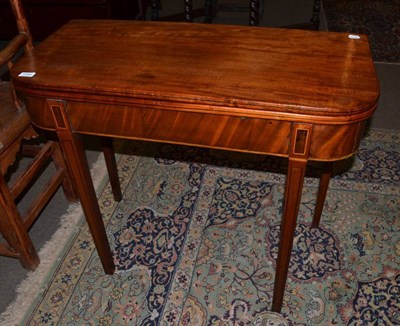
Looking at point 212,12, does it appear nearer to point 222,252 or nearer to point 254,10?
point 254,10

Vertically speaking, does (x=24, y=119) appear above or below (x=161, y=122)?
below

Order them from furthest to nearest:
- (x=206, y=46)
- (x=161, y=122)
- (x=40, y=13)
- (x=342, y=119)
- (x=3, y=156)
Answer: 1. (x=40, y=13)
2. (x=3, y=156)
3. (x=206, y=46)
4. (x=161, y=122)
5. (x=342, y=119)

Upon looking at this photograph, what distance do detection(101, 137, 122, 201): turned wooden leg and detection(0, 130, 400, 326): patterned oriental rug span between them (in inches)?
2.8

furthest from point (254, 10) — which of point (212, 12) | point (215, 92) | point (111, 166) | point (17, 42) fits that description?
point (215, 92)

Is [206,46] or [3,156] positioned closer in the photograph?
[206,46]

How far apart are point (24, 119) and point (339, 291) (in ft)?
4.94

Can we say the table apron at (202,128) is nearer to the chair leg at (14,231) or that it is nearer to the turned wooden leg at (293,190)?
the turned wooden leg at (293,190)

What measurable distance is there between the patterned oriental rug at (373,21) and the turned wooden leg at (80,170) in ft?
9.37

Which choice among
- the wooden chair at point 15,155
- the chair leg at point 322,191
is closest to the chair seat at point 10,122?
the wooden chair at point 15,155

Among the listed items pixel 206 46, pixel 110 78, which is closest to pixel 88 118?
pixel 110 78

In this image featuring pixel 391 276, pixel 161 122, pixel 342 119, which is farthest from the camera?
pixel 391 276

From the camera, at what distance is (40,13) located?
347cm

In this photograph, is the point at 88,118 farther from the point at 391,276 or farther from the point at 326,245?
the point at 391,276

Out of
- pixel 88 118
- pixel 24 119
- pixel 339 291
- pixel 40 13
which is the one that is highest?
pixel 88 118
